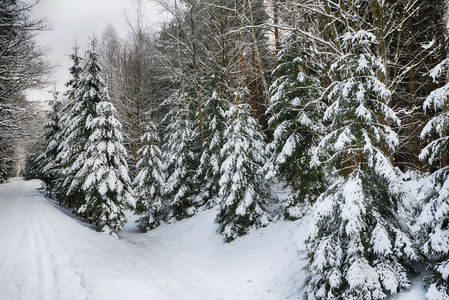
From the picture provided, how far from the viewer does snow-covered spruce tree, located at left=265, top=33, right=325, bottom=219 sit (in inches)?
381

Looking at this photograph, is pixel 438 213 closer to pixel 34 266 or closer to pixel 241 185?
pixel 241 185

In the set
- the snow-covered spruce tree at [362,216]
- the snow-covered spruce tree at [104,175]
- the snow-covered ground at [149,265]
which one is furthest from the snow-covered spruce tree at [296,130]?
the snow-covered spruce tree at [104,175]

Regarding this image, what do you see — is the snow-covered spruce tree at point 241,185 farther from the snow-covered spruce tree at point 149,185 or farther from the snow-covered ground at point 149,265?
the snow-covered spruce tree at point 149,185

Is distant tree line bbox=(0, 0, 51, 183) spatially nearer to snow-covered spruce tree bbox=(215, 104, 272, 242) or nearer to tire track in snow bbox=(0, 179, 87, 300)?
tire track in snow bbox=(0, 179, 87, 300)

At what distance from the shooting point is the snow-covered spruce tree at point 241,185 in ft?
36.0

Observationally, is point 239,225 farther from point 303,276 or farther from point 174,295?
point 174,295

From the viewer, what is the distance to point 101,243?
30.5 ft

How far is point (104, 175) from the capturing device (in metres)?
12.4

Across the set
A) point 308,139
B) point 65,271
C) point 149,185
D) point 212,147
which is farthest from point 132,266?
point 149,185

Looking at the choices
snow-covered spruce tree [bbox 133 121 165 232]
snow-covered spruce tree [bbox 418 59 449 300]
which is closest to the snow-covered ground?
snow-covered spruce tree [bbox 418 59 449 300]

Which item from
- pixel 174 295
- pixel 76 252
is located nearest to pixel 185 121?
pixel 76 252

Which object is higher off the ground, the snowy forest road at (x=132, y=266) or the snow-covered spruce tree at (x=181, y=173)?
the snow-covered spruce tree at (x=181, y=173)

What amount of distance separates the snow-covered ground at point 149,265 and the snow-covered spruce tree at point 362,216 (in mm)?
670

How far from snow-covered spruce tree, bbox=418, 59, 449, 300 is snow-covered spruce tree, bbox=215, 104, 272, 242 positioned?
22.5ft
